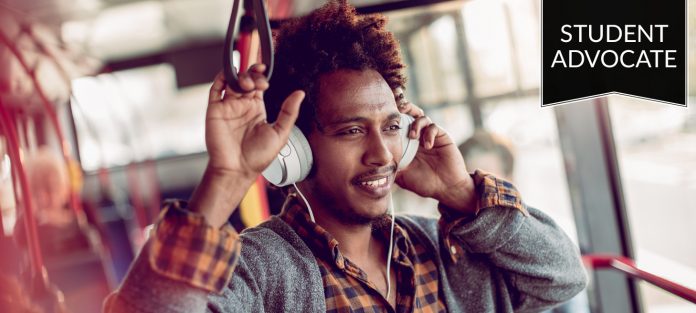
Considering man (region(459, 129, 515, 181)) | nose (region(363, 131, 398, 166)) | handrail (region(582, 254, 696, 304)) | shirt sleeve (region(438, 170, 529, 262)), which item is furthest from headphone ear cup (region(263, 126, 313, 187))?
man (region(459, 129, 515, 181))

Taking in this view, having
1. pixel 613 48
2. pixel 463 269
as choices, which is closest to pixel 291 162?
pixel 463 269

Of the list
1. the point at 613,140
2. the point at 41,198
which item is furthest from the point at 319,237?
the point at 613,140

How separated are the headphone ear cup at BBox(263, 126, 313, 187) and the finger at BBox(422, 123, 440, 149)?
0.25m

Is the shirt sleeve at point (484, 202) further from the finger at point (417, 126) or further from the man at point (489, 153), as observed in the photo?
the man at point (489, 153)

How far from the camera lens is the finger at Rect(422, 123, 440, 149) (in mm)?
1206

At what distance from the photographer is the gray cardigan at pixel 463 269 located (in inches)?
38.5

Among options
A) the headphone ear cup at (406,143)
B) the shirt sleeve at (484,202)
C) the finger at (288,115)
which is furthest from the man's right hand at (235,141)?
the shirt sleeve at (484,202)

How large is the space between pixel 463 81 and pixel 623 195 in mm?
921

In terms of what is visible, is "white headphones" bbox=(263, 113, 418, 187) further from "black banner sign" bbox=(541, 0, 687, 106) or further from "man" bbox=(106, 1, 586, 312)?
"black banner sign" bbox=(541, 0, 687, 106)

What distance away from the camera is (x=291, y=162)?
105cm

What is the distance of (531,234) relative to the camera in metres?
1.25

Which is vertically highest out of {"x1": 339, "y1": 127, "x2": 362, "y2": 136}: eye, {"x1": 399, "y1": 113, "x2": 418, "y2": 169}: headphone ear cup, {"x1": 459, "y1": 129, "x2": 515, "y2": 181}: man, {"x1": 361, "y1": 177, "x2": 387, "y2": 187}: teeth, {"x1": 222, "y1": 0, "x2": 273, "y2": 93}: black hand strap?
{"x1": 222, "y1": 0, "x2": 273, "y2": 93}: black hand strap

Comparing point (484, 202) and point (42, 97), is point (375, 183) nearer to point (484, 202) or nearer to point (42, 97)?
point (484, 202)

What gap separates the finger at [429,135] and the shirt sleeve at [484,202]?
137 millimetres
